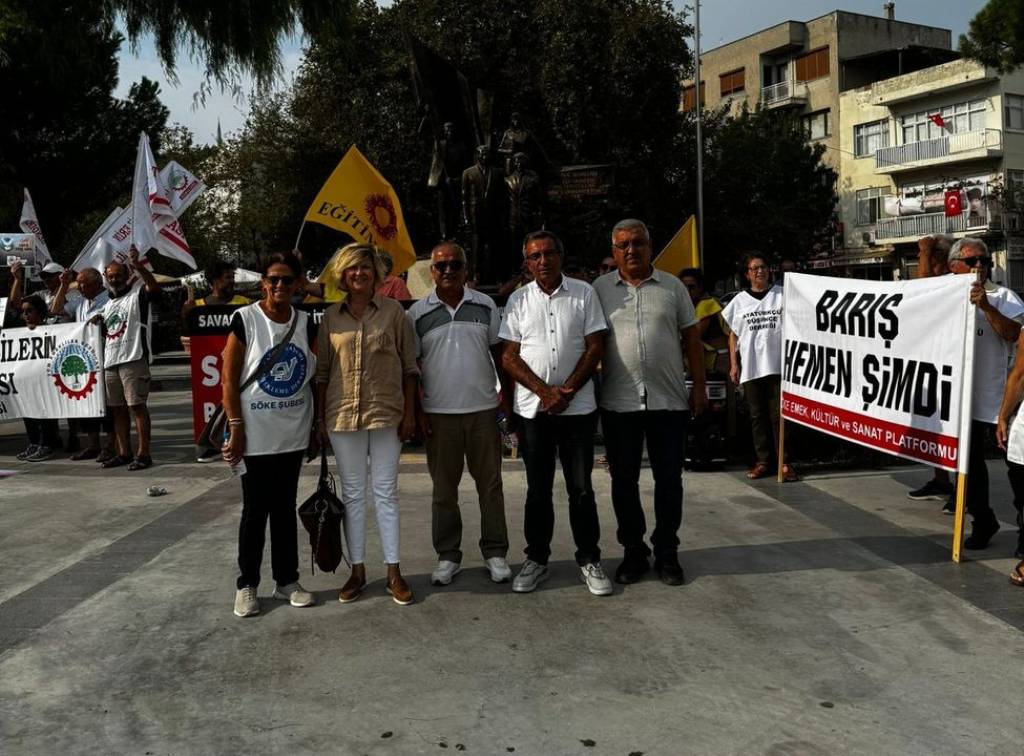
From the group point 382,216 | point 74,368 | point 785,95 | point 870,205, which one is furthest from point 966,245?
point 785,95

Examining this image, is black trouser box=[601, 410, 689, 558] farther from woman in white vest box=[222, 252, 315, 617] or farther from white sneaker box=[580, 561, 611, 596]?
woman in white vest box=[222, 252, 315, 617]

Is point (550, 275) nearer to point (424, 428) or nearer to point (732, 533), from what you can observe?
point (424, 428)

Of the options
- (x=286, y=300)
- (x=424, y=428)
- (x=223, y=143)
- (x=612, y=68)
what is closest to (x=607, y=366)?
(x=424, y=428)

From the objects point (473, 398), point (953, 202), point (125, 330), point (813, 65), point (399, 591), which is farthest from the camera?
point (813, 65)

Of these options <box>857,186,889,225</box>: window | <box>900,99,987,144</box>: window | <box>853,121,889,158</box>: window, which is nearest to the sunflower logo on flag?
<box>900,99,987,144</box>: window

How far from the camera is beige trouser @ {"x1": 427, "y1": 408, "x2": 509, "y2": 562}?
5.10 metres

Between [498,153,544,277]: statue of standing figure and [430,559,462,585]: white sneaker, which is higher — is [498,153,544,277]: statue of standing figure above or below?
Result: above

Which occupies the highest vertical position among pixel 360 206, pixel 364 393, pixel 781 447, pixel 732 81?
pixel 732 81

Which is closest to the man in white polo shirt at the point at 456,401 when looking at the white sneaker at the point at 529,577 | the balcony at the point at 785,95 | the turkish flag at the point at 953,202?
the white sneaker at the point at 529,577

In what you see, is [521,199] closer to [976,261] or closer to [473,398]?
[976,261]

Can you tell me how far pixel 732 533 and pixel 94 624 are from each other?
11.9 feet

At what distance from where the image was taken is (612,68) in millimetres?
27125

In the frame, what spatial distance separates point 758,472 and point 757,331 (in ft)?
3.70

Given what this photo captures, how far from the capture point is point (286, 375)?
475 centimetres
